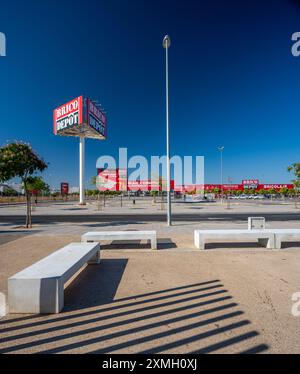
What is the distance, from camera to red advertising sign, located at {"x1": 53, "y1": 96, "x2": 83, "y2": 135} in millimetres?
30641

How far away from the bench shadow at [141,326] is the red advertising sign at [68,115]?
30.8 metres

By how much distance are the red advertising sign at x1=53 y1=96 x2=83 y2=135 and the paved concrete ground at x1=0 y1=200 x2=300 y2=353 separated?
28656mm

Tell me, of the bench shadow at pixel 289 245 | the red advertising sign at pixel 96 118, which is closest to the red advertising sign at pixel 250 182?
the red advertising sign at pixel 96 118

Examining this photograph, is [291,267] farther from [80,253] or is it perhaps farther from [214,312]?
[80,253]

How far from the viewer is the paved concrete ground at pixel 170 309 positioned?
7.83 ft

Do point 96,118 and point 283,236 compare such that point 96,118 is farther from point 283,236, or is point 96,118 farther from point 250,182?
point 250,182

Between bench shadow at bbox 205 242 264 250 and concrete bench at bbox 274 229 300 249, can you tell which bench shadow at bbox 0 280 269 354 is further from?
concrete bench at bbox 274 229 300 249

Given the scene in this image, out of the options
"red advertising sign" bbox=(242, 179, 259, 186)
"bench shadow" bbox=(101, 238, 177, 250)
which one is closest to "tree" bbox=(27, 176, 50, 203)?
"bench shadow" bbox=(101, 238, 177, 250)

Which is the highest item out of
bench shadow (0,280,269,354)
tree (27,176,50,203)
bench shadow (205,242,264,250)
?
tree (27,176,50,203)

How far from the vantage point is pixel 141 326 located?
270 cm

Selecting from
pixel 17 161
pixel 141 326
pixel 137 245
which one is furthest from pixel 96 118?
pixel 141 326

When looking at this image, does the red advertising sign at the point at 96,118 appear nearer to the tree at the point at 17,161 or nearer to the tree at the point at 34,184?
the tree at the point at 34,184

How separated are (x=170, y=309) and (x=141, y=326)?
1.93ft

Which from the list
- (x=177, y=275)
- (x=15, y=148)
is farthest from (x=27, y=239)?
(x=177, y=275)
